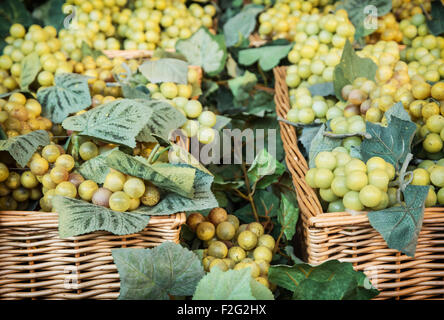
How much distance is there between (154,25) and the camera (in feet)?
4.69

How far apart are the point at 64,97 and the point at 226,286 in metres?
0.69

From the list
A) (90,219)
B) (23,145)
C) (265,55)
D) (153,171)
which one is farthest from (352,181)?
(265,55)

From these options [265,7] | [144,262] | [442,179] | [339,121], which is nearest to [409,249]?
[442,179]

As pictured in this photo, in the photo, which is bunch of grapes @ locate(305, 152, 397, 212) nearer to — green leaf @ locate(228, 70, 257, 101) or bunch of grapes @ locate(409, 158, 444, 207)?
bunch of grapes @ locate(409, 158, 444, 207)

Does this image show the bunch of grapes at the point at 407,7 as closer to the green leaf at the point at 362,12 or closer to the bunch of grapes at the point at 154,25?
the green leaf at the point at 362,12

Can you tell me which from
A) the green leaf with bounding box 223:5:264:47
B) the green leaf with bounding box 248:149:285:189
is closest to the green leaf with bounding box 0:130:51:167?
the green leaf with bounding box 248:149:285:189

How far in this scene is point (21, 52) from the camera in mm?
1214

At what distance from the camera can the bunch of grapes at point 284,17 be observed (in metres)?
1.52

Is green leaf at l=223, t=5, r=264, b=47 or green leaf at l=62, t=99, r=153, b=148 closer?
green leaf at l=62, t=99, r=153, b=148

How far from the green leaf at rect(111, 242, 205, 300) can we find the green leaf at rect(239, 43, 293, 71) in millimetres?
901

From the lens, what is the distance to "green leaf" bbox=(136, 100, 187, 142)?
0.92m

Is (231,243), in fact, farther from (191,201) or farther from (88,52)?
(88,52)

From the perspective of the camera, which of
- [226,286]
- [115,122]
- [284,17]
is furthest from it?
[284,17]

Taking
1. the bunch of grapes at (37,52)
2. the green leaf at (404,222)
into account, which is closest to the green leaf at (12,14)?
the bunch of grapes at (37,52)
